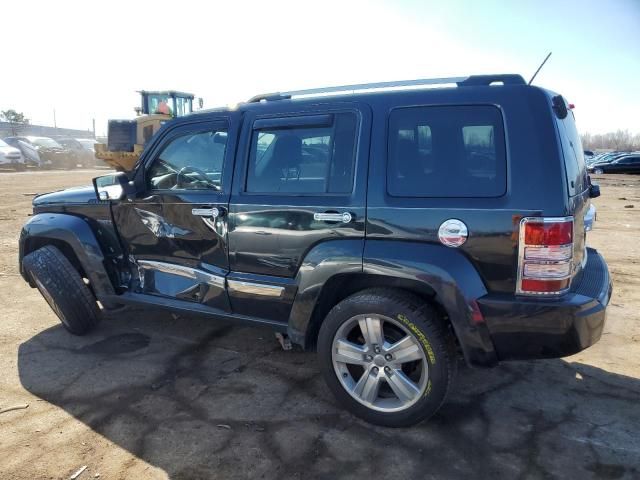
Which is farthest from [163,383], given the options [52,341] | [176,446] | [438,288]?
[438,288]

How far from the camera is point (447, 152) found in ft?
8.64

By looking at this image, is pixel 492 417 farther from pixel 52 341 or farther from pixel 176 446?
pixel 52 341

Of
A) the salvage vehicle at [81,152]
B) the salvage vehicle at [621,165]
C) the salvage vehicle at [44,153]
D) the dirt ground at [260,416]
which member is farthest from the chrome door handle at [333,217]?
the salvage vehicle at [621,165]

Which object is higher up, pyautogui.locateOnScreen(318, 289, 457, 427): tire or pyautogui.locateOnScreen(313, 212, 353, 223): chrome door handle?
pyautogui.locateOnScreen(313, 212, 353, 223): chrome door handle

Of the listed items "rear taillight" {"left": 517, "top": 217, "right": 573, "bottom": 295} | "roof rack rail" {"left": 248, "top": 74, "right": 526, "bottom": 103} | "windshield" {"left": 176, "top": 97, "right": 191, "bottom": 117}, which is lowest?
"rear taillight" {"left": 517, "top": 217, "right": 573, "bottom": 295}

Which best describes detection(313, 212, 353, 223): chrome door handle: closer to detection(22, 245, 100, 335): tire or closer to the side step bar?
the side step bar

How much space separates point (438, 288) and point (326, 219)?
2.55ft

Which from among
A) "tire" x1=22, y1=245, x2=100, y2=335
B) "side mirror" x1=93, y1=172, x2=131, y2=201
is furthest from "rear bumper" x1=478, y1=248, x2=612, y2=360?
"tire" x1=22, y1=245, x2=100, y2=335

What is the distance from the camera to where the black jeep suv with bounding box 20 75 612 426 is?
2445mm

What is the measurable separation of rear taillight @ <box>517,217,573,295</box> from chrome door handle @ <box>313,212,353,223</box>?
3.11ft

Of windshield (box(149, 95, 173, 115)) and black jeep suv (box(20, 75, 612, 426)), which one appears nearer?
black jeep suv (box(20, 75, 612, 426))

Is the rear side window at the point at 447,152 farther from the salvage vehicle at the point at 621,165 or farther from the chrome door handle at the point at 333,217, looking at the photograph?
the salvage vehicle at the point at 621,165

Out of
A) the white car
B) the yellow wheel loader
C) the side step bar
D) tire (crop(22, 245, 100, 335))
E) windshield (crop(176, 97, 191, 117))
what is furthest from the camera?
the white car

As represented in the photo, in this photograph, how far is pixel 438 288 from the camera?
2.56 m
